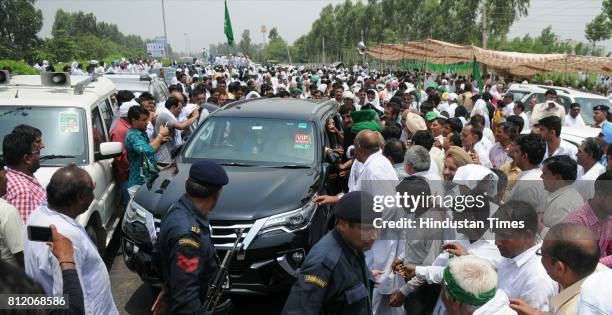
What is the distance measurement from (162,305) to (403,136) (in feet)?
17.7

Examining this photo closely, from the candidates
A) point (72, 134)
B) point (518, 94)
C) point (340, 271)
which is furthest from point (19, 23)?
point (340, 271)

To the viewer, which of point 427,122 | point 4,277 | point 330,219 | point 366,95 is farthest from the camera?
point 366,95

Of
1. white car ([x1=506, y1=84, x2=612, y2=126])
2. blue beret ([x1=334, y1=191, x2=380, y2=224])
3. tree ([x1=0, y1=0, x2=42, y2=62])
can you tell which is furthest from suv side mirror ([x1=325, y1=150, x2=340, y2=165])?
tree ([x1=0, y1=0, x2=42, y2=62])

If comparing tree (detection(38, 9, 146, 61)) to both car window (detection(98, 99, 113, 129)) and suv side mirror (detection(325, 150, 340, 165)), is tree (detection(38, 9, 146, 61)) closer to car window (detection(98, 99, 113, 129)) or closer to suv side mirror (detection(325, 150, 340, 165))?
car window (detection(98, 99, 113, 129))

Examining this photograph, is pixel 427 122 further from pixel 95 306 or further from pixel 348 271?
pixel 95 306

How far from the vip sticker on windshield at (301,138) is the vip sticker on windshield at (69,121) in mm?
2402

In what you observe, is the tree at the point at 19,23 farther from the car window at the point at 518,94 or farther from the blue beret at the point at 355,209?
the blue beret at the point at 355,209

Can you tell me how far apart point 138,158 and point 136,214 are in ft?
4.04

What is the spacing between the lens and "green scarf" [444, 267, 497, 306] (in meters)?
2.10

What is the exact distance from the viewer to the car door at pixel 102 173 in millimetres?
5105

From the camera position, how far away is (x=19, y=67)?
2448cm

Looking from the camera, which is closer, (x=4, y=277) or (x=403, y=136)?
(x=4, y=277)

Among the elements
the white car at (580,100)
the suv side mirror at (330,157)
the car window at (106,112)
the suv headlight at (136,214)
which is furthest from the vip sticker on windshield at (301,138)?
the white car at (580,100)

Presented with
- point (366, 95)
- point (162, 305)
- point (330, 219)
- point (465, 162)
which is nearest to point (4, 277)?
point (162, 305)
